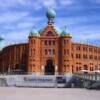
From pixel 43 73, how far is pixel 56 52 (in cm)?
855

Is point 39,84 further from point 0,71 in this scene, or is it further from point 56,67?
point 0,71

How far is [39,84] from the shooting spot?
390 ft

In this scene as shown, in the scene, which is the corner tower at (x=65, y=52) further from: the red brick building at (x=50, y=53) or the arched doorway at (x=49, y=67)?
the arched doorway at (x=49, y=67)

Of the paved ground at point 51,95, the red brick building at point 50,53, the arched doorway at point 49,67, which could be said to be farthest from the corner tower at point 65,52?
the paved ground at point 51,95

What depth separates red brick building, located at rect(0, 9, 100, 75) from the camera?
447 feet

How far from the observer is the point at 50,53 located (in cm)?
13900

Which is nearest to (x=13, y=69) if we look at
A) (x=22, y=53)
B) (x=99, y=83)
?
(x=22, y=53)

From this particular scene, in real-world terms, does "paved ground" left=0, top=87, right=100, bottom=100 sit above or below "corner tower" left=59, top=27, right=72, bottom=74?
below

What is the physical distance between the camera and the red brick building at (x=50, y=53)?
136 meters

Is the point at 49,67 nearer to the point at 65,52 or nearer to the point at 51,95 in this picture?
the point at 65,52

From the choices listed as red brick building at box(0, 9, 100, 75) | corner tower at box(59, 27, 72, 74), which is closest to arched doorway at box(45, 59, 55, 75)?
red brick building at box(0, 9, 100, 75)

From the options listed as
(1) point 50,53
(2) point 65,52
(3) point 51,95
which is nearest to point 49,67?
(1) point 50,53

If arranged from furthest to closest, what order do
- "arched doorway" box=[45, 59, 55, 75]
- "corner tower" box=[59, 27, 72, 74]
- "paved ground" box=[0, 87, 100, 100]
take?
"arched doorway" box=[45, 59, 55, 75]
"corner tower" box=[59, 27, 72, 74]
"paved ground" box=[0, 87, 100, 100]

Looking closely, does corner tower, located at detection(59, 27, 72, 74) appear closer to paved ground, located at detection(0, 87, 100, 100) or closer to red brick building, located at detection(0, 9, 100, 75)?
red brick building, located at detection(0, 9, 100, 75)
